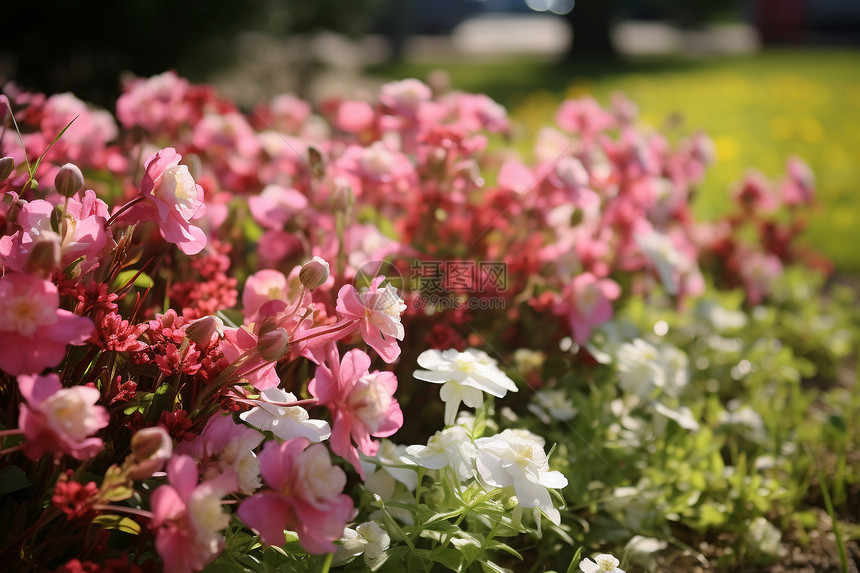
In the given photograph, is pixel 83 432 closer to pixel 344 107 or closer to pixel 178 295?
pixel 178 295

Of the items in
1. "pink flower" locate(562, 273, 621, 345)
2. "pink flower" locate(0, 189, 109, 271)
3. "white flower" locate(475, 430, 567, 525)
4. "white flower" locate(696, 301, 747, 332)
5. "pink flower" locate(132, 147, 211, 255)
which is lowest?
"white flower" locate(696, 301, 747, 332)

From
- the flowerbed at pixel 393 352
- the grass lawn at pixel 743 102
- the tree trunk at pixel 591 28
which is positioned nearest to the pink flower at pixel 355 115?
the flowerbed at pixel 393 352

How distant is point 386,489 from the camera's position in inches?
40.2

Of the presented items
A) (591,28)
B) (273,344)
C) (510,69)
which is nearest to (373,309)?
(273,344)

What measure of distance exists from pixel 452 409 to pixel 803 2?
49.7 ft

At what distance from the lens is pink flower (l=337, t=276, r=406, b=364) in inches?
32.6

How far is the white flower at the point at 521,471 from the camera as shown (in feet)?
2.84

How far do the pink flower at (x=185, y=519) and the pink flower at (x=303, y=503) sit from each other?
0.04 metres

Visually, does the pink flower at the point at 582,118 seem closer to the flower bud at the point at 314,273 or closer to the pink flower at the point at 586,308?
the pink flower at the point at 586,308

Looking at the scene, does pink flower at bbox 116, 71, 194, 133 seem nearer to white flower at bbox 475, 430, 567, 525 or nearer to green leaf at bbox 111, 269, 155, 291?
green leaf at bbox 111, 269, 155, 291

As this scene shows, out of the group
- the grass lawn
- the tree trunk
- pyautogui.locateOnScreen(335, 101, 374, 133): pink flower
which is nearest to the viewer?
pyautogui.locateOnScreen(335, 101, 374, 133): pink flower

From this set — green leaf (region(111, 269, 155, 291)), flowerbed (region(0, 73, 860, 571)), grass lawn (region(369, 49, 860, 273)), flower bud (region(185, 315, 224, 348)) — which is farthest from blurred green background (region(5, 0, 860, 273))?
flower bud (region(185, 315, 224, 348))

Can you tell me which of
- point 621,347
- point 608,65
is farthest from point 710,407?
point 608,65

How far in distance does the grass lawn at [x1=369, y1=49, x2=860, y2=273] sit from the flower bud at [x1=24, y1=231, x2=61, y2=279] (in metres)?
1.41
